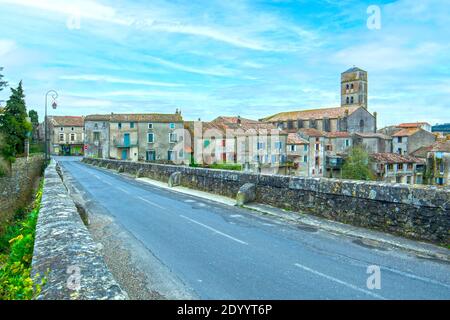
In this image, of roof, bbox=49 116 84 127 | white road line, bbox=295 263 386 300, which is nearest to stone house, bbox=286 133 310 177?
roof, bbox=49 116 84 127


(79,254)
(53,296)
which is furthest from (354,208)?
(53,296)

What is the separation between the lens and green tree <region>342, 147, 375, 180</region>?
57.9 metres

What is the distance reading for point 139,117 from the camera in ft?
219

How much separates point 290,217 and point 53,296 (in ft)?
26.7

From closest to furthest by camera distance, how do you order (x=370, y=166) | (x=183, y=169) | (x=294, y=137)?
(x=183, y=169) < (x=370, y=166) < (x=294, y=137)

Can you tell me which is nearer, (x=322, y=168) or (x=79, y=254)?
(x=79, y=254)

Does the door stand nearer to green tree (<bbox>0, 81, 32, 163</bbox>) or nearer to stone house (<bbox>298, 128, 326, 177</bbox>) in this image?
green tree (<bbox>0, 81, 32, 163</bbox>)

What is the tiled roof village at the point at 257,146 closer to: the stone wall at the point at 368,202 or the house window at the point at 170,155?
the house window at the point at 170,155

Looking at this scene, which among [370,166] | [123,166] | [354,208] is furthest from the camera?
[370,166]

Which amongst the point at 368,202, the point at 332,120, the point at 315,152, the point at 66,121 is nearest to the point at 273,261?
the point at 368,202

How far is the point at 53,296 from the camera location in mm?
3191

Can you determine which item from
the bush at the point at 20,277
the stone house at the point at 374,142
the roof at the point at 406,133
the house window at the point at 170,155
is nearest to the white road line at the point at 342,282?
the bush at the point at 20,277

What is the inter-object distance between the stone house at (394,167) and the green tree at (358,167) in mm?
1501
